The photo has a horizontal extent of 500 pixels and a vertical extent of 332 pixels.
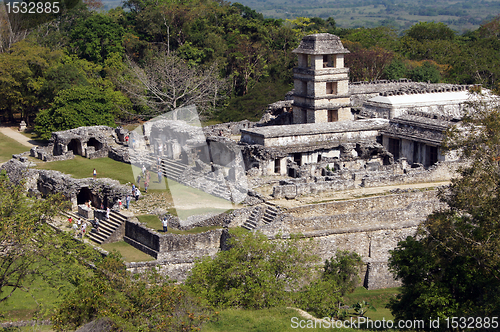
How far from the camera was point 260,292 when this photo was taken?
935 inches

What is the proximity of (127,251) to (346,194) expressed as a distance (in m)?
12.0

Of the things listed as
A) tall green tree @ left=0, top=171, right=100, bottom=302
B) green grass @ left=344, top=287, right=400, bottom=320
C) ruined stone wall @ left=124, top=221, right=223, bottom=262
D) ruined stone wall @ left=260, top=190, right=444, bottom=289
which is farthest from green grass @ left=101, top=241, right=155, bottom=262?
green grass @ left=344, top=287, right=400, bottom=320

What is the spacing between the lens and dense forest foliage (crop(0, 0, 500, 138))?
59250mm

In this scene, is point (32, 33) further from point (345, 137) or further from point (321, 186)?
point (321, 186)

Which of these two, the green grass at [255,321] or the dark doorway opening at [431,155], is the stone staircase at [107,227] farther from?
the dark doorway opening at [431,155]

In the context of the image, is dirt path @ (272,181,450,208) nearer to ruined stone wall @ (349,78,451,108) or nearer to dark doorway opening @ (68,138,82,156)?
ruined stone wall @ (349,78,451,108)

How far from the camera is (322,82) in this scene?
47.7 meters

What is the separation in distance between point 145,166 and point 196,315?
23.3 m

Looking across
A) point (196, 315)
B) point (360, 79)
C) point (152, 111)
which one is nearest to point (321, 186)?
point (196, 315)

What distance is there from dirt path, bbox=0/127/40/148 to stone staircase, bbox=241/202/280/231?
27.5 meters

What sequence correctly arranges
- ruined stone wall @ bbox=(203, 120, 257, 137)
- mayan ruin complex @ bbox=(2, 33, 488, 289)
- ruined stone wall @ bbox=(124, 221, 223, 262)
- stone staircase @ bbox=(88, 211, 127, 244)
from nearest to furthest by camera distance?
ruined stone wall @ bbox=(124, 221, 223, 262), mayan ruin complex @ bbox=(2, 33, 488, 289), stone staircase @ bbox=(88, 211, 127, 244), ruined stone wall @ bbox=(203, 120, 257, 137)

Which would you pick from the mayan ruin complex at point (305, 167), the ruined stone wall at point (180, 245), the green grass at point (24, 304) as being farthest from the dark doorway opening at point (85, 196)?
the green grass at point (24, 304)

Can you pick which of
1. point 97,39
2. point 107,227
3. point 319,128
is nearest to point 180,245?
point 107,227

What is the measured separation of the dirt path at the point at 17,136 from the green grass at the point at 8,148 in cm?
50
